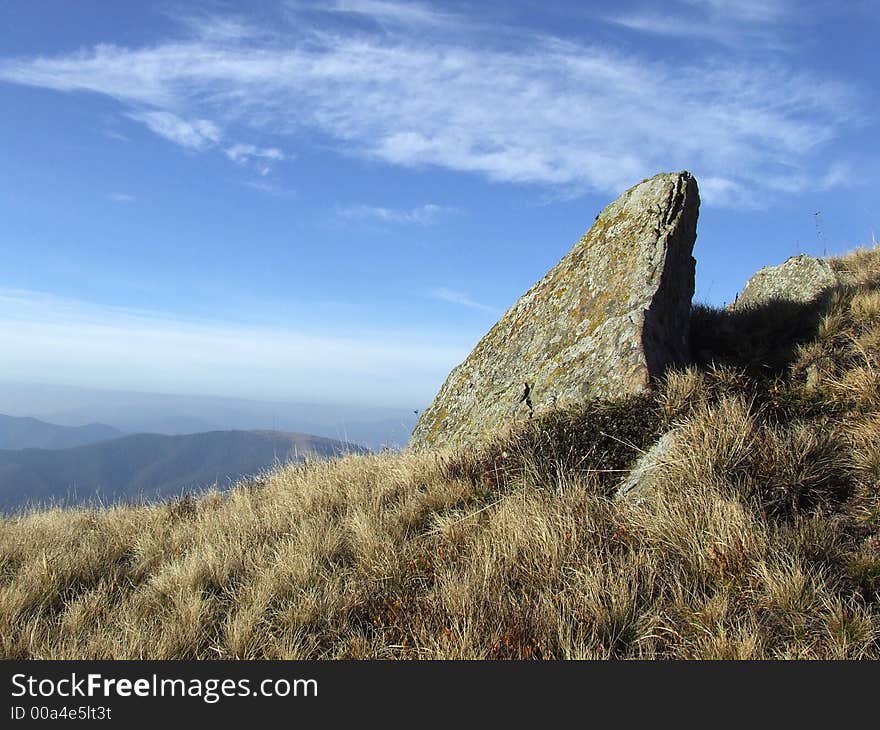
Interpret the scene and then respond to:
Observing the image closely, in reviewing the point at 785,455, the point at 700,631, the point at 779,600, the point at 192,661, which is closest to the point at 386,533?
the point at 192,661

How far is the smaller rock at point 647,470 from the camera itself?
459 centimetres

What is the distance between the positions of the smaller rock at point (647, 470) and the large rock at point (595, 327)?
104 centimetres

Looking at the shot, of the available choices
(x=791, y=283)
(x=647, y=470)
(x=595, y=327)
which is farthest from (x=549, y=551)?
(x=791, y=283)

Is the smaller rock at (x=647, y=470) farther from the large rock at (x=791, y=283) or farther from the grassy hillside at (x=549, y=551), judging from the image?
the large rock at (x=791, y=283)

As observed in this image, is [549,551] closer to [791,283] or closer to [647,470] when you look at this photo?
[647,470]

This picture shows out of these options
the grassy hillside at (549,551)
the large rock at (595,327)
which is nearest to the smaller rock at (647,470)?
the grassy hillside at (549,551)

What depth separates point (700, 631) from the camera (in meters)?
3.05

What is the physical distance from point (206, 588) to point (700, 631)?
3.75 metres

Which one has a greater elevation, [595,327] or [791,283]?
[791,283]

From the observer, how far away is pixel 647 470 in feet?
15.6

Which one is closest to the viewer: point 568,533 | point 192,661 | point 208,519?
point 192,661

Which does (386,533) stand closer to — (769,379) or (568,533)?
(568,533)

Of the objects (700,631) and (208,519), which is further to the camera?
(208,519)

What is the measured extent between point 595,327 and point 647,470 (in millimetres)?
2577
